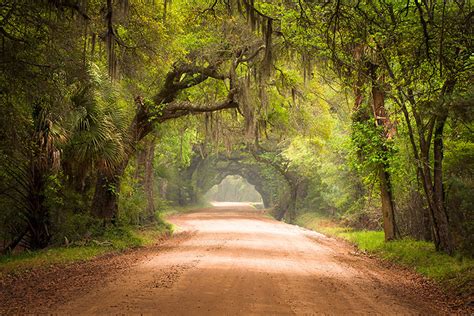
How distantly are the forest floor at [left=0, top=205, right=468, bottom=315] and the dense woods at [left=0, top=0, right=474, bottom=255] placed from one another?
8.24 feet

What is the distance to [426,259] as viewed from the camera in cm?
1200

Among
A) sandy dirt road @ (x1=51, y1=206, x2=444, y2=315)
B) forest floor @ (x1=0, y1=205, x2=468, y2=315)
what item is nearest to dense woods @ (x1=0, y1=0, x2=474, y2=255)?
forest floor @ (x1=0, y1=205, x2=468, y2=315)

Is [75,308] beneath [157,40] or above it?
beneath

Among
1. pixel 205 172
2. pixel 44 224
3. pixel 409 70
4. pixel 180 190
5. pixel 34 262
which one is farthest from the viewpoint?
pixel 205 172

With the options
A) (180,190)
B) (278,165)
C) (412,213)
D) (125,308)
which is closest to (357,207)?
(412,213)

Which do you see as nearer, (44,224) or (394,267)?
(394,267)

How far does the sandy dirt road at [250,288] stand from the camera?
272 inches

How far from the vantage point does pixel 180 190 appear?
50531mm

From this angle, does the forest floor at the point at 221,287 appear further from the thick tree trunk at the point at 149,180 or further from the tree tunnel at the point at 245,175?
the tree tunnel at the point at 245,175

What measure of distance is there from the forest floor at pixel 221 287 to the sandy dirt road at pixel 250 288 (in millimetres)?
14

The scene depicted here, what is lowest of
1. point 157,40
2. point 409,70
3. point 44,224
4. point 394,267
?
point 394,267

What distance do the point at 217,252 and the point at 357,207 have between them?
447 inches

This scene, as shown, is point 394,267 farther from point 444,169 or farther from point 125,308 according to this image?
point 125,308

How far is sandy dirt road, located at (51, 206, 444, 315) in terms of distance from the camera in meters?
6.90
